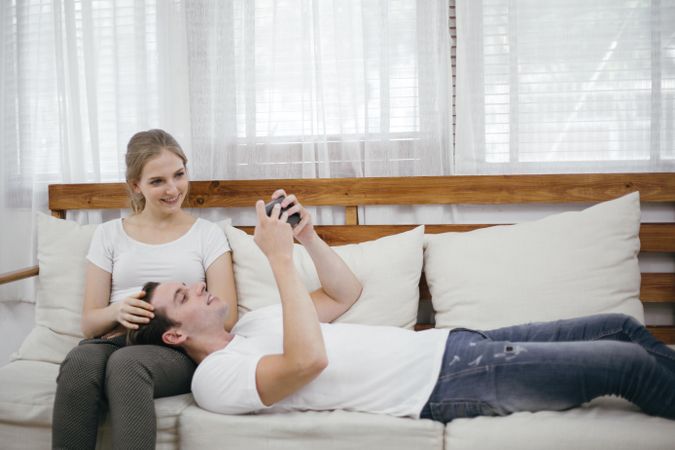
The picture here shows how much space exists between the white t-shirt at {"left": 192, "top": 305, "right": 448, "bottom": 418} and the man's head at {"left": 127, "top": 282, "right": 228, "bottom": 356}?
0.09 m

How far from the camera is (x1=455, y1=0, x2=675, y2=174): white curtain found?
Result: 2.11 metres

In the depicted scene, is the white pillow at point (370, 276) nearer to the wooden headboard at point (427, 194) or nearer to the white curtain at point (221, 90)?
the wooden headboard at point (427, 194)

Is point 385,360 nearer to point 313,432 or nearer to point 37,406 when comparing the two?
point 313,432

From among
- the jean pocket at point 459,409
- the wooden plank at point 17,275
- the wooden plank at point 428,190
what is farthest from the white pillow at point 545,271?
the wooden plank at point 17,275

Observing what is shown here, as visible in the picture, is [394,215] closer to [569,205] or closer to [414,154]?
[414,154]

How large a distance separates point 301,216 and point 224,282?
0.44 metres

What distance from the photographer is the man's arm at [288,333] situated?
1.32m

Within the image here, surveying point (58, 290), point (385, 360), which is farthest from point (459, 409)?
point (58, 290)

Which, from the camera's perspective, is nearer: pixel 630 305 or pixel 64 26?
pixel 630 305

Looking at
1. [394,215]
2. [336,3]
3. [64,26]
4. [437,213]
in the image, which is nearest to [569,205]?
[437,213]

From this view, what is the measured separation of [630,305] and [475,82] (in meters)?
0.92

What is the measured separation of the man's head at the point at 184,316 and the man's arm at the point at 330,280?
12.4 inches

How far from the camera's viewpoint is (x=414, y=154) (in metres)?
2.25

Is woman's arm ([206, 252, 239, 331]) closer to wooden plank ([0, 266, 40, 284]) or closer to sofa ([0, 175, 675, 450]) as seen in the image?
sofa ([0, 175, 675, 450])
